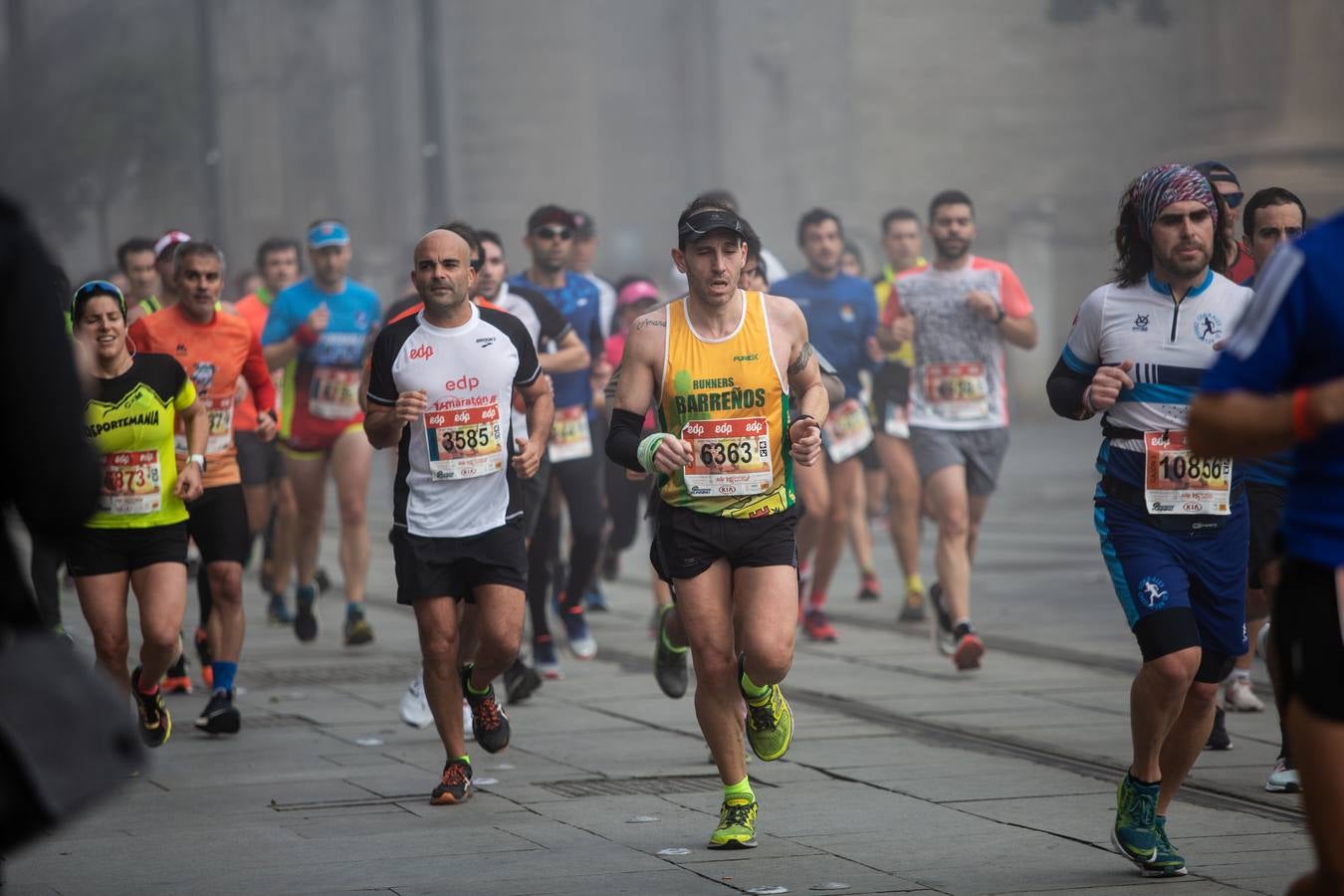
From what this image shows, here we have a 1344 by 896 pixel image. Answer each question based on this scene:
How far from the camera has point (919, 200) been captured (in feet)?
130

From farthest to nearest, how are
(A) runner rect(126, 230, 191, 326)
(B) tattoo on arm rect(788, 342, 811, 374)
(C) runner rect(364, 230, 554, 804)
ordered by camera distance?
(A) runner rect(126, 230, 191, 326) → (C) runner rect(364, 230, 554, 804) → (B) tattoo on arm rect(788, 342, 811, 374)

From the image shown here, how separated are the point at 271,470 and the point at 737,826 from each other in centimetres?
652

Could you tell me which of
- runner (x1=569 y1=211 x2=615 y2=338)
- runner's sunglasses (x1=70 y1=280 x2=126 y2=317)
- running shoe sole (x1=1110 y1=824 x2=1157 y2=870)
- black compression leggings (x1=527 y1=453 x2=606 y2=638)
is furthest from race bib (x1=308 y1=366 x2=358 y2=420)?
running shoe sole (x1=1110 y1=824 x2=1157 y2=870)

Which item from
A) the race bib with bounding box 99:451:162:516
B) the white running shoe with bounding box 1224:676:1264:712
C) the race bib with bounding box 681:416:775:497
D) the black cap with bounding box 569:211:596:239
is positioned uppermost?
the black cap with bounding box 569:211:596:239

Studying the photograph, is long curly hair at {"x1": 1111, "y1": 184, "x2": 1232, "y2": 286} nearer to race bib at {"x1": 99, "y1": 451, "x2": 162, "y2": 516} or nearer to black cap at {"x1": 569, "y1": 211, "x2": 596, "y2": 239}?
race bib at {"x1": 99, "y1": 451, "x2": 162, "y2": 516}

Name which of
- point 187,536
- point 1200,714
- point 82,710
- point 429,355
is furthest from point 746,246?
point 82,710

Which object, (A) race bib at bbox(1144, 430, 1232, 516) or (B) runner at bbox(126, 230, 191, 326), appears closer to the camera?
(A) race bib at bbox(1144, 430, 1232, 516)

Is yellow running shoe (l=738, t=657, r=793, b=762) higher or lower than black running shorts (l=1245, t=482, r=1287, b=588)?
lower

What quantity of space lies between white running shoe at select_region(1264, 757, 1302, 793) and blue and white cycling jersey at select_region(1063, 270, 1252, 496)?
4.79ft

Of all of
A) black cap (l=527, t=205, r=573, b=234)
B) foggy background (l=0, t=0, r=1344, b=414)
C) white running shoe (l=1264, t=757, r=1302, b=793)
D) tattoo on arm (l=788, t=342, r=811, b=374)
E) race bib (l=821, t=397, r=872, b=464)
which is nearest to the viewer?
tattoo on arm (l=788, t=342, r=811, b=374)

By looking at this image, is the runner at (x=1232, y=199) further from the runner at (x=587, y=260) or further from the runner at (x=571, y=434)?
the runner at (x=587, y=260)

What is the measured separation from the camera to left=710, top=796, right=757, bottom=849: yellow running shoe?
6.46 meters

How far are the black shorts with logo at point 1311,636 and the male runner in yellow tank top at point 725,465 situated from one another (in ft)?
8.97

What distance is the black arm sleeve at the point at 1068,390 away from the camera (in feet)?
20.7
